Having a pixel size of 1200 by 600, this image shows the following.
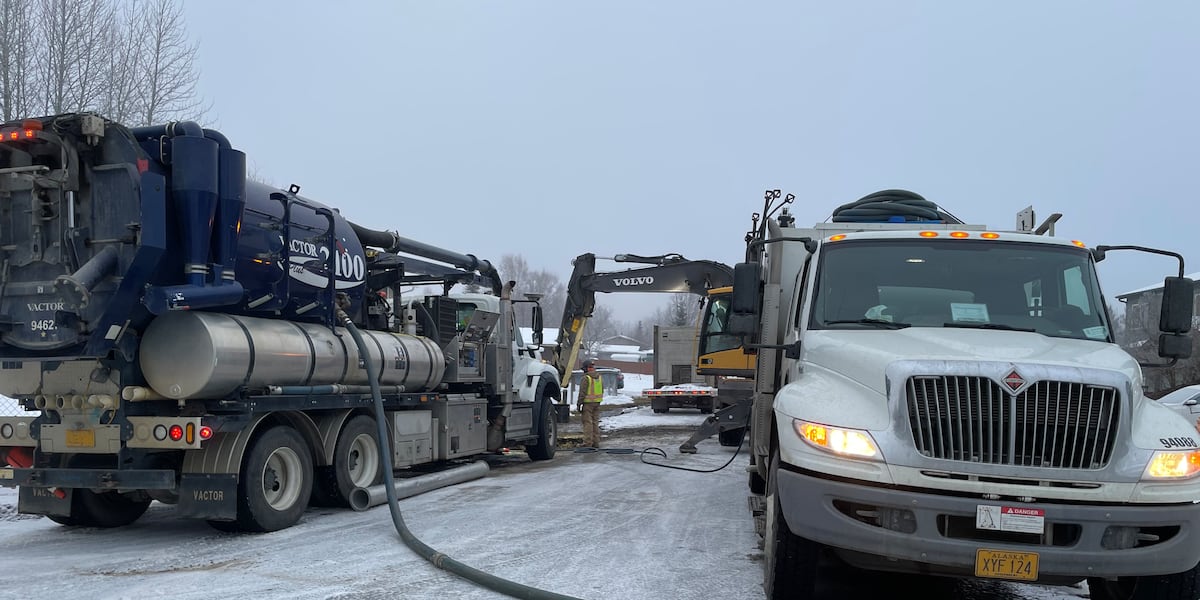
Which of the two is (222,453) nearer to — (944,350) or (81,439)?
(81,439)

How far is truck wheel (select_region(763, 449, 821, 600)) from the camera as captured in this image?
5094mm

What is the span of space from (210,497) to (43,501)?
160 cm

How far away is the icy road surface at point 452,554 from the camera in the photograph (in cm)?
602

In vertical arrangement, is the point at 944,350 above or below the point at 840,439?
above

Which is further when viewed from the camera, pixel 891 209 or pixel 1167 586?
pixel 891 209

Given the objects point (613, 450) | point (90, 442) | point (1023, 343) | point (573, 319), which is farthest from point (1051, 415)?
point (573, 319)

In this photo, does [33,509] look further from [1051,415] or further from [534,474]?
[1051,415]

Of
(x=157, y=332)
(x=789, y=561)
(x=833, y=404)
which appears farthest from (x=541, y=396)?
(x=833, y=404)

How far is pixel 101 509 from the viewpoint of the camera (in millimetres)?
8438

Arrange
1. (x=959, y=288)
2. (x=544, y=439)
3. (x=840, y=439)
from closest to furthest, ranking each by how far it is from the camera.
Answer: (x=840, y=439) → (x=959, y=288) → (x=544, y=439)

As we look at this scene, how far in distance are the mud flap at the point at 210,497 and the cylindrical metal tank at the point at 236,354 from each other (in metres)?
0.74

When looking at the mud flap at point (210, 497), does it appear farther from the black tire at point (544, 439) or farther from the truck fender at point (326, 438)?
the black tire at point (544, 439)

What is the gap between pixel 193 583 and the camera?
20.1 ft

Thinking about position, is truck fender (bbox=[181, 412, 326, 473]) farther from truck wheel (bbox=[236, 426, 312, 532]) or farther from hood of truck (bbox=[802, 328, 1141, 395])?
hood of truck (bbox=[802, 328, 1141, 395])
